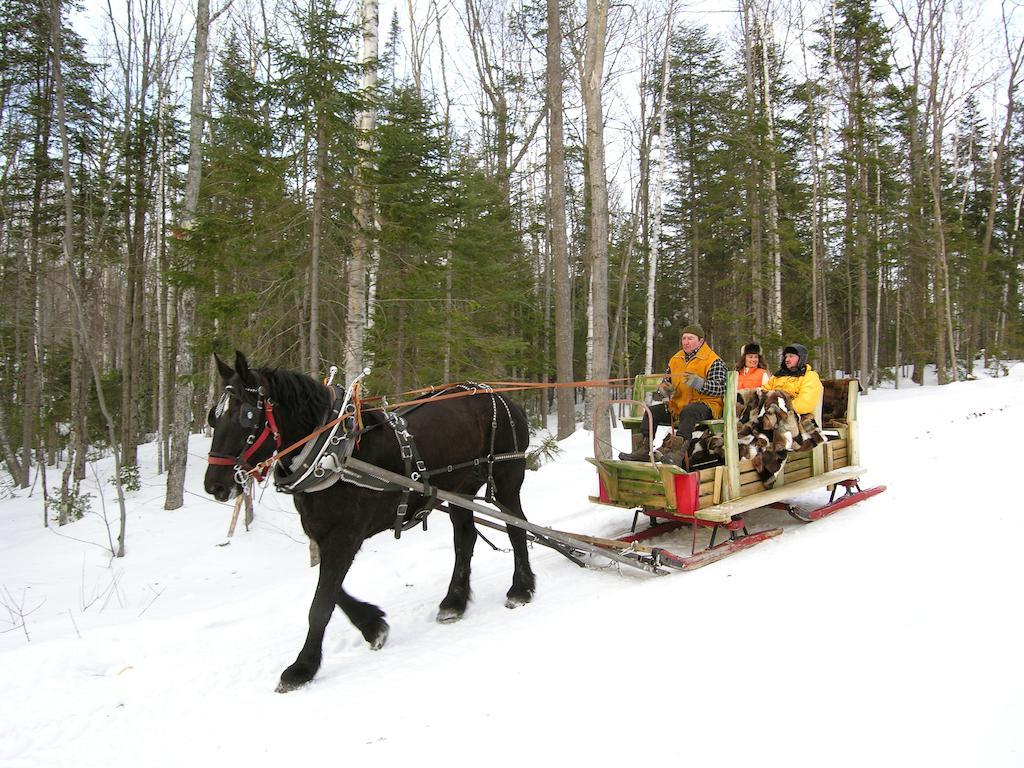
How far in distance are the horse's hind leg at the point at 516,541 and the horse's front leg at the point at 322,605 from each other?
138cm

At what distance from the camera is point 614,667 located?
11.2 ft

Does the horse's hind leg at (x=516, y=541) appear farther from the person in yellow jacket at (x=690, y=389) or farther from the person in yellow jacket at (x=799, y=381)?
the person in yellow jacket at (x=799, y=381)

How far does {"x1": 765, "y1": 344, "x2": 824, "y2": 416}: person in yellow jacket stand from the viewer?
18.9ft

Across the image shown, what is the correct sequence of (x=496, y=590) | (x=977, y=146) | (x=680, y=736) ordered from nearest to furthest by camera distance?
(x=680, y=736) → (x=496, y=590) → (x=977, y=146)

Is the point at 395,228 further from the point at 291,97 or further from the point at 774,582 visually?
the point at 774,582

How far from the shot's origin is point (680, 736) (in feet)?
8.88

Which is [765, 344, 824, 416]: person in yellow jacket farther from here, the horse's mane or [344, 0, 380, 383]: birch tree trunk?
[344, 0, 380, 383]: birch tree trunk

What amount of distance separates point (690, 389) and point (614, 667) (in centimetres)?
305

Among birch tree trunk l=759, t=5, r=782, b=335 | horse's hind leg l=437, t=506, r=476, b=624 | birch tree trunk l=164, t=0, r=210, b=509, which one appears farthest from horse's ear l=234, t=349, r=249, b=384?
birch tree trunk l=759, t=5, r=782, b=335

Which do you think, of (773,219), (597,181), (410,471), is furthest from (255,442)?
(773,219)

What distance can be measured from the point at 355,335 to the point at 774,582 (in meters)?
6.03

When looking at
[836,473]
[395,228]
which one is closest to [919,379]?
[836,473]

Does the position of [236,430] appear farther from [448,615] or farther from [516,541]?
[516,541]

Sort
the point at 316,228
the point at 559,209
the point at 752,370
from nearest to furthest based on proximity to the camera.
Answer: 1. the point at 752,370
2. the point at 316,228
3. the point at 559,209
